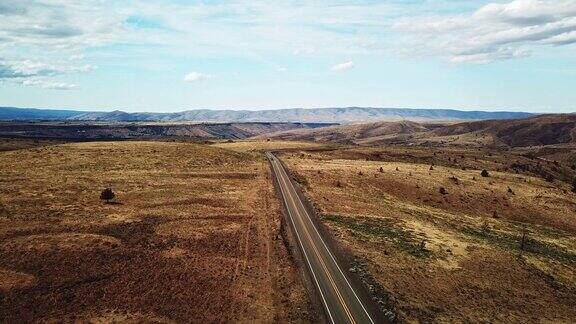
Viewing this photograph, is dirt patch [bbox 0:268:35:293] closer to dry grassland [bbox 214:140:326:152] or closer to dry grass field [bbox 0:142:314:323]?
dry grass field [bbox 0:142:314:323]

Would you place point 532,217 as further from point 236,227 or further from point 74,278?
point 74,278

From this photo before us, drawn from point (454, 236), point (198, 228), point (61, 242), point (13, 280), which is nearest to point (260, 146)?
point (454, 236)

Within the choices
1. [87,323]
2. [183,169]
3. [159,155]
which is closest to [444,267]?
[87,323]

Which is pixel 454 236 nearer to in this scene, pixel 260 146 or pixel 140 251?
pixel 140 251

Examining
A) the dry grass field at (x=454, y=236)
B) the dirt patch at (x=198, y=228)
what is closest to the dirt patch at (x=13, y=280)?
the dirt patch at (x=198, y=228)

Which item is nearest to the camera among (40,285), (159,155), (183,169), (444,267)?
(40,285)

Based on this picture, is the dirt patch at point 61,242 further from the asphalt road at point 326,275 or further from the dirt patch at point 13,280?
the asphalt road at point 326,275

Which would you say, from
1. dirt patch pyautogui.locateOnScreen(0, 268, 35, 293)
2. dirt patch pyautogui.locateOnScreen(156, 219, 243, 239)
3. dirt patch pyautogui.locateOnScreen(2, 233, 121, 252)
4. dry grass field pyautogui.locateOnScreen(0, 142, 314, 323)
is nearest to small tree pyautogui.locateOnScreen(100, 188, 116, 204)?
dry grass field pyautogui.locateOnScreen(0, 142, 314, 323)
